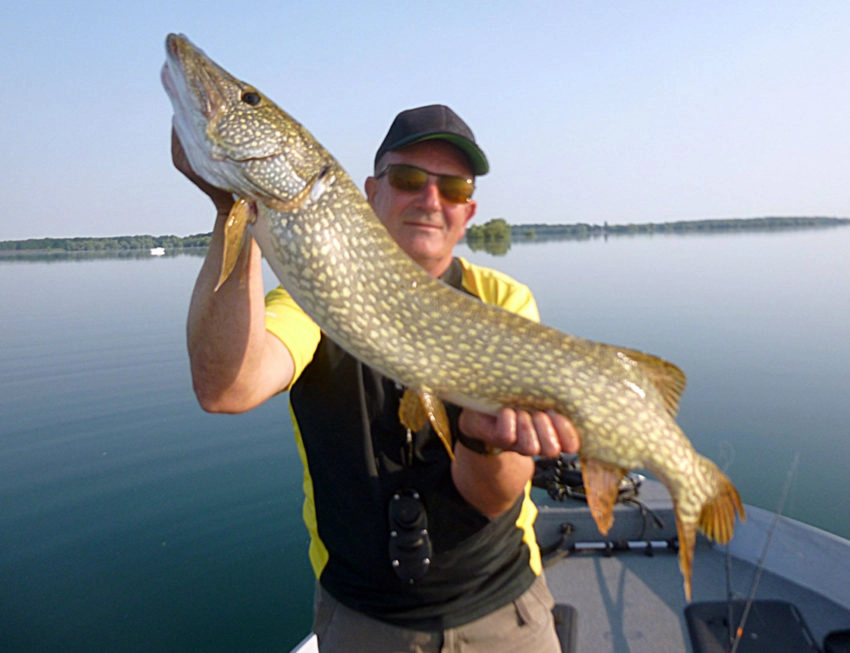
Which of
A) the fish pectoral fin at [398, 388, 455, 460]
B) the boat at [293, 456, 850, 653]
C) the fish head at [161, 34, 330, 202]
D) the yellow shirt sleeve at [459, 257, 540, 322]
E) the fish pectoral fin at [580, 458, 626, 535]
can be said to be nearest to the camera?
the fish head at [161, 34, 330, 202]

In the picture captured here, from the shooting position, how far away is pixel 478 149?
252 cm

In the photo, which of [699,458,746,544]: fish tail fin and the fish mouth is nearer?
the fish mouth

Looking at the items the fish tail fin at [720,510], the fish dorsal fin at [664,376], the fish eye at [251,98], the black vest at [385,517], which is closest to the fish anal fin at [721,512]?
the fish tail fin at [720,510]

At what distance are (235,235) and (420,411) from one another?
0.81 m

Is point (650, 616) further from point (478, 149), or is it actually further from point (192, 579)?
point (192, 579)

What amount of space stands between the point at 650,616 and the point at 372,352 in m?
2.93

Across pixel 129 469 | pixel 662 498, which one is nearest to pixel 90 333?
pixel 129 469

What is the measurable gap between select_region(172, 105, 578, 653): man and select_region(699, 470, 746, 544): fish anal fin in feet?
1.89

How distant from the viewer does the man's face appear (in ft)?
8.29

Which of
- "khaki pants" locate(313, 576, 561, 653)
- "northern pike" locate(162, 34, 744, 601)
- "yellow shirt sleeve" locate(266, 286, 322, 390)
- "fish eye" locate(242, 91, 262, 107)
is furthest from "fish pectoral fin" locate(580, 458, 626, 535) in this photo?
"fish eye" locate(242, 91, 262, 107)

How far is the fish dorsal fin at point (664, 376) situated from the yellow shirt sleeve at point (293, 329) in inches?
45.6

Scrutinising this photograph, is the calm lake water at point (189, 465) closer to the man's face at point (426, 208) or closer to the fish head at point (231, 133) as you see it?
the man's face at point (426, 208)

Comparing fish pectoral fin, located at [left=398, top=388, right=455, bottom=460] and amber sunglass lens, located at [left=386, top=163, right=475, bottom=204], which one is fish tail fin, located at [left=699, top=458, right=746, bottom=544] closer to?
fish pectoral fin, located at [left=398, top=388, right=455, bottom=460]

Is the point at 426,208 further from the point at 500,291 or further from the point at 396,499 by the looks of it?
the point at 396,499
